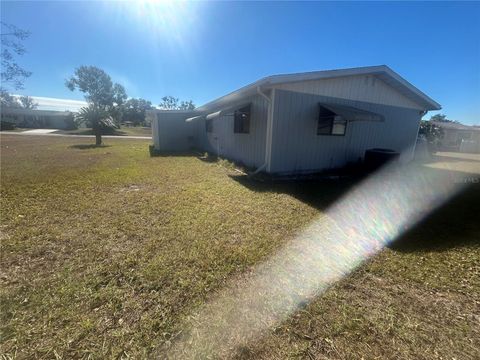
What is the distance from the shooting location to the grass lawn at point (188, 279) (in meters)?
1.76

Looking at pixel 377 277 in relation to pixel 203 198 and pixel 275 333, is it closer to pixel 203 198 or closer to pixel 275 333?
pixel 275 333

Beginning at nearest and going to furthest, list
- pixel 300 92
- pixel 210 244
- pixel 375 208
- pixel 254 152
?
pixel 210 244
pixel 375 208
pixel 300 92
pixel 254 152

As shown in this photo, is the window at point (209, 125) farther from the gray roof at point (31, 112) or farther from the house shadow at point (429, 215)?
the gray roof at point (31, 112)

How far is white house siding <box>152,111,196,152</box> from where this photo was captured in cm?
1382

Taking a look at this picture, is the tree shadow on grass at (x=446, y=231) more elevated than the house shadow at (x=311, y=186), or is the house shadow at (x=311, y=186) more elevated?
the house shadow at (x=311, y=186)

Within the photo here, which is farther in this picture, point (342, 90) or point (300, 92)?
point (342, 90)

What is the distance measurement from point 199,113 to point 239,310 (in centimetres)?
1361

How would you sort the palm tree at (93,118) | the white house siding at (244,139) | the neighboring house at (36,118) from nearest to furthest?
the white house siding at (244,139)
the palm tree at (93,118)
the neighboring house at (36,118)

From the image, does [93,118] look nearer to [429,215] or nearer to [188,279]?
[188,279]

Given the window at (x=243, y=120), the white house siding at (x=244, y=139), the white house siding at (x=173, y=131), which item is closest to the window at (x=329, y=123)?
the white house siding at (x=244, y=139)

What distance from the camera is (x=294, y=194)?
5.63 metres

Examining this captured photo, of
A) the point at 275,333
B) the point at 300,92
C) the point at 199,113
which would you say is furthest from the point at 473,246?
the point at 199,113

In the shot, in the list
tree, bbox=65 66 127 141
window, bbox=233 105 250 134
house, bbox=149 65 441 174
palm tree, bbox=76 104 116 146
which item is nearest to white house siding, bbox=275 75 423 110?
house, bbox=149 65 441 174

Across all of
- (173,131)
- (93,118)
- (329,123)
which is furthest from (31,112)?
(329,123)
